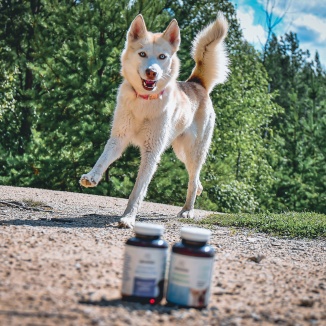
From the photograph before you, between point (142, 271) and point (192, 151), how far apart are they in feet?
16.5

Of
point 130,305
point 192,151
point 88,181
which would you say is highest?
point 192,151

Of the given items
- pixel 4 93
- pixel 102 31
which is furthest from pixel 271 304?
pixel 4 93

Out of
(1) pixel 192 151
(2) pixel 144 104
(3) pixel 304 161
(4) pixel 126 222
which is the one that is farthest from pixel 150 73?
(3) pixel 304 161

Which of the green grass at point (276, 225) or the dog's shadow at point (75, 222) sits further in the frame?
the green grass at point (276, 225)

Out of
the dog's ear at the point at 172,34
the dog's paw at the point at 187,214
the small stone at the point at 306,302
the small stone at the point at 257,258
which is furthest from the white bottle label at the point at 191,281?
the dog's paw at the point at 187,214

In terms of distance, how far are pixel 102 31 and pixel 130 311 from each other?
10.3m

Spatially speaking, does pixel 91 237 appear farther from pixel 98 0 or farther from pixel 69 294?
pixel 98 0

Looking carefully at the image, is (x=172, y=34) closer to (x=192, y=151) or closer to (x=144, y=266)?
(x=192, y=151)

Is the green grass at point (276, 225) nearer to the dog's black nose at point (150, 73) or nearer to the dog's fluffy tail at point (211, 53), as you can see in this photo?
the dog's black nose at point (150, 73)

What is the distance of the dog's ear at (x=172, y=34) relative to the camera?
627 cm

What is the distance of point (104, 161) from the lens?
582 centimetres

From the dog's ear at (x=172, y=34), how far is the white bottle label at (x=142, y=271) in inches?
153

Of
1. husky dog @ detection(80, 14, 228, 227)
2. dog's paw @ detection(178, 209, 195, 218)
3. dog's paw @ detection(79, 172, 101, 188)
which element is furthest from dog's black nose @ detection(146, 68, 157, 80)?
dog's paw @ detection(178, 209, 195, 218)

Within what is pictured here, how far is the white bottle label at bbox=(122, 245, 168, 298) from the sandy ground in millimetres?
74
